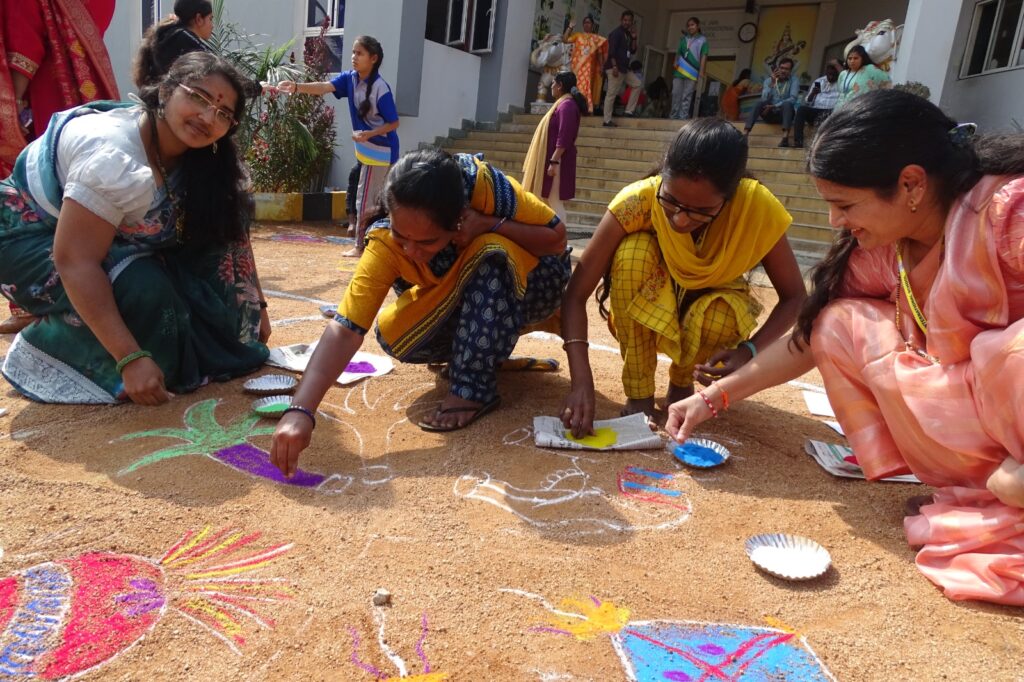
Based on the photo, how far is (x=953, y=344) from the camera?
1.62 meters

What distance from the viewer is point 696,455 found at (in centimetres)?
216

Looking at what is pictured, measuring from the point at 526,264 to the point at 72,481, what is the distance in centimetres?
145

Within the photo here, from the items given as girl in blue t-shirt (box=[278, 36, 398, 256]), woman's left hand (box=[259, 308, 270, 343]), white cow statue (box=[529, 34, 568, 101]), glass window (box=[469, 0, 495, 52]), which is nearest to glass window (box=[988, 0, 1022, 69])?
white cow statue (box=[529, 34, 568, 101])

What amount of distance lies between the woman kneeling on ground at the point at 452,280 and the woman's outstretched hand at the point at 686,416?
2.11 ft

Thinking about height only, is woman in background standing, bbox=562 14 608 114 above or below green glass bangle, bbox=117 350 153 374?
above

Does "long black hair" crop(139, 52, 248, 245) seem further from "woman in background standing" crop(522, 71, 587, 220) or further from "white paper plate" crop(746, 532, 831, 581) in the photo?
"woman in background standing" crop(522, 71, 587, 220)

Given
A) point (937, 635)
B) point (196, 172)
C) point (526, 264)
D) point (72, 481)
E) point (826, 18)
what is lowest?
point (72, 481)

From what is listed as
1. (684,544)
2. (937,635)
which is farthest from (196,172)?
(937,635)

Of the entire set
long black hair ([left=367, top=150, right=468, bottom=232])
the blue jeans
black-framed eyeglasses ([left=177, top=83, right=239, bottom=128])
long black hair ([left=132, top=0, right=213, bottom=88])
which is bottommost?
long black hair ([left=367, top=150, right=468, bottom=232])

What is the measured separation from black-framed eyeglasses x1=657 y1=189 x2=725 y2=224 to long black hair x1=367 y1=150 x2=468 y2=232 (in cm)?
64

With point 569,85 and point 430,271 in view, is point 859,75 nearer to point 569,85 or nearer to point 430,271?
point 569,85

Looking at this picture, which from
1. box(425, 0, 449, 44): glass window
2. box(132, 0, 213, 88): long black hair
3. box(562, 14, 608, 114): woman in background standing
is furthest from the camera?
box(562, 14, 608, 114): woman in background standing

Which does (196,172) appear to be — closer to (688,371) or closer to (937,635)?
(688,371)

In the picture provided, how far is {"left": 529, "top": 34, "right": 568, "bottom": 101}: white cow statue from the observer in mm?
10945
